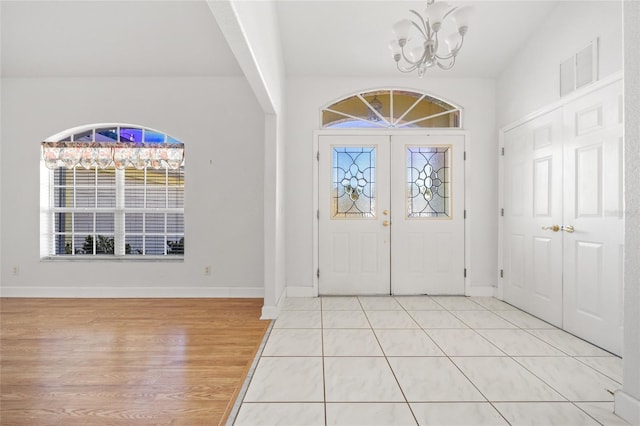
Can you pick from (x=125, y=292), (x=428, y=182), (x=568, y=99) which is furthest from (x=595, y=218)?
(x=125, y=292)

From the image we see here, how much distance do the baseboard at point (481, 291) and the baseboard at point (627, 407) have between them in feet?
8.19

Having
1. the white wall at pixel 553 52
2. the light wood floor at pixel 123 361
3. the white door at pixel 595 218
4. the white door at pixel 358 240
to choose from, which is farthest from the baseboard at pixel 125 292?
the white wall at pixel 553 52

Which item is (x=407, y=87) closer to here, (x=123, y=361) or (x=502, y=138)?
(x=502, y=138)

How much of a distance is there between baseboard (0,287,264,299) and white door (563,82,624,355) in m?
3.45

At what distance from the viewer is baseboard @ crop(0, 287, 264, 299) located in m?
4.29

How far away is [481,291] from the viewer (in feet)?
14.1

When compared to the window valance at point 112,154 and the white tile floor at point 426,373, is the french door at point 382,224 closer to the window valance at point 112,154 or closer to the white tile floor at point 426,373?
the white tile floor at point 426,373

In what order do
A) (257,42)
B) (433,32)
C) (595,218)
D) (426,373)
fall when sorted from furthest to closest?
(595,218) → (433,32) → (257,42) → (426,373)

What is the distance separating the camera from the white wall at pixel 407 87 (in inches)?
167

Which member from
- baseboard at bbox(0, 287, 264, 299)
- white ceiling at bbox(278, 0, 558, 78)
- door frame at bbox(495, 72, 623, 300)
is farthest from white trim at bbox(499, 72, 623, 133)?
baseboard at bbox(0, 287, 264, 299)

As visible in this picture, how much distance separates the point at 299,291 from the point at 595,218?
3.17m

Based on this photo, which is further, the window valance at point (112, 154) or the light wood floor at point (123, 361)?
the window valance at point (112, 154)

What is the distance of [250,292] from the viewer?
4324mm

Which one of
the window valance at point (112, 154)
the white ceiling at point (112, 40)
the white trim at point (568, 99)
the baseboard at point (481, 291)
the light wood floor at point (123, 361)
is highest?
the white ceiling at point (112, 40)
